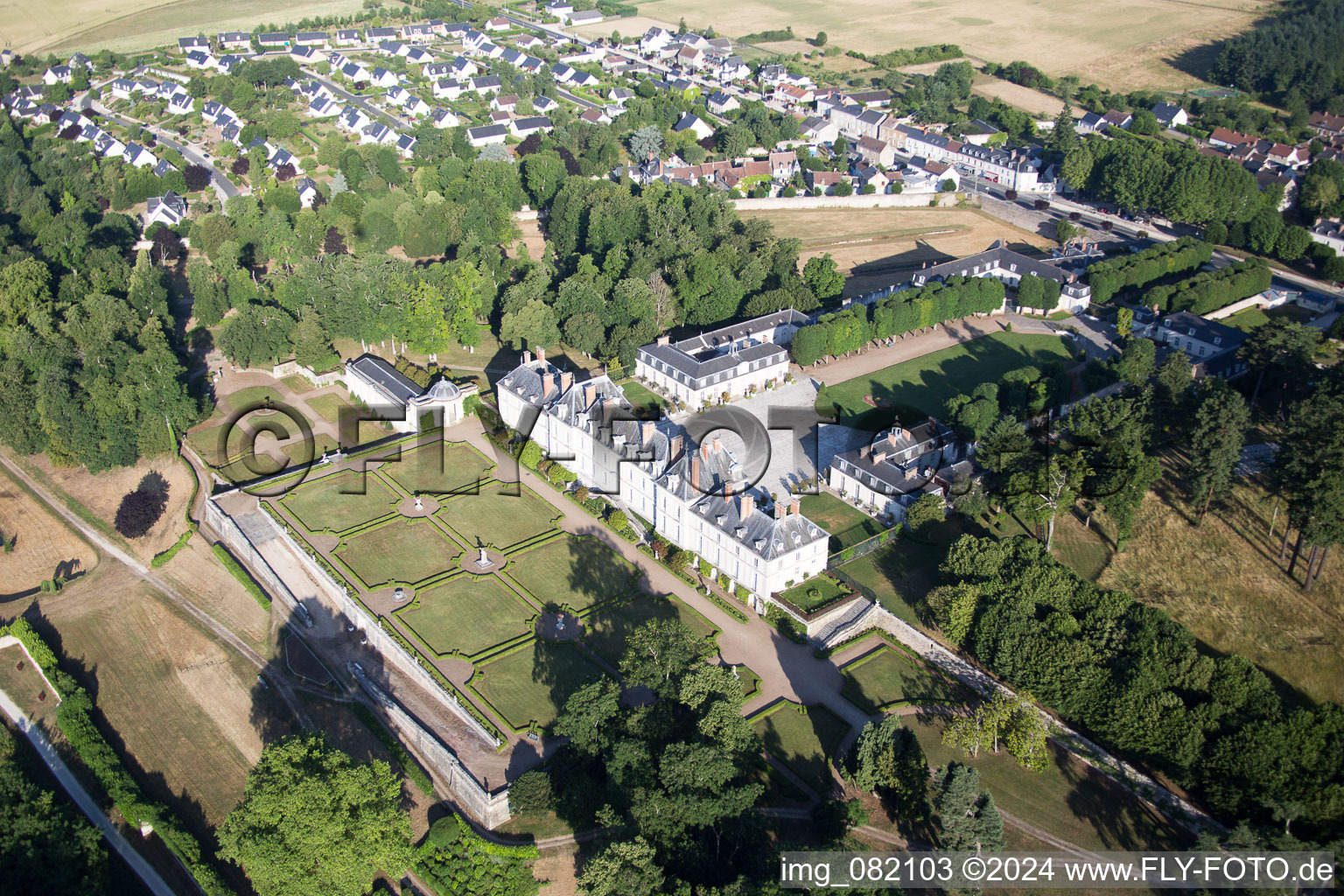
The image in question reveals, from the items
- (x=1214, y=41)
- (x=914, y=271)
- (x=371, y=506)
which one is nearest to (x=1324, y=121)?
(x=1214, y=41)

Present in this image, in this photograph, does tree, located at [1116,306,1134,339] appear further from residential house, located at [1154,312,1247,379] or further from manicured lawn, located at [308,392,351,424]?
manicured lawn, located at [308,392,351,424]

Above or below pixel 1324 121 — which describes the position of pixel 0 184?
below

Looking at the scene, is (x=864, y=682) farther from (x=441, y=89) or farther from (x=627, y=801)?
(x=441, y=89)

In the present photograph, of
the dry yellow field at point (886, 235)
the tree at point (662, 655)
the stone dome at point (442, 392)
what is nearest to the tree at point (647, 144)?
the dry yellow field at point (886, 235)

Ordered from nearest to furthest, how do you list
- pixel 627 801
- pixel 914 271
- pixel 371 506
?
pixel 627 801 → pixel 371 506 → pixel 914 271

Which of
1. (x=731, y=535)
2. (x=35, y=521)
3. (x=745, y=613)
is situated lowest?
(x=35, y=521)

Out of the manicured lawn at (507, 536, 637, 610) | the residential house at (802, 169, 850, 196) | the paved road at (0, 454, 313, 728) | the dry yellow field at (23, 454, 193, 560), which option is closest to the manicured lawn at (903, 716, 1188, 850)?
the manicured lawn at (507, 536, 637, 610)

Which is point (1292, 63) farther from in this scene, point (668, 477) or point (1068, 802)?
point (1068, 802)
